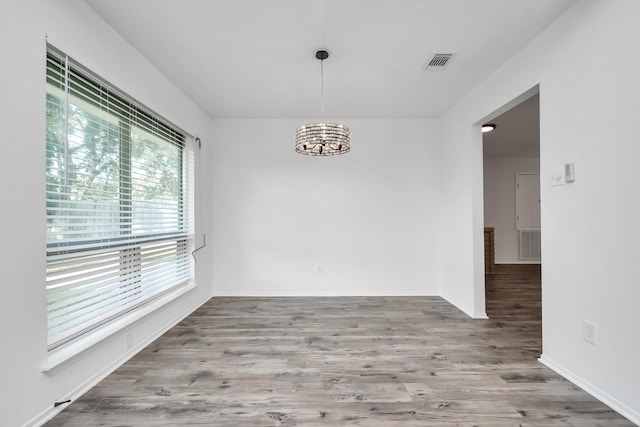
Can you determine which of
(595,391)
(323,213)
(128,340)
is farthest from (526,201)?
(128,340)

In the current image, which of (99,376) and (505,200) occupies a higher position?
(505,200)

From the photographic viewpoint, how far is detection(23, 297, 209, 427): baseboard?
63.7 inches

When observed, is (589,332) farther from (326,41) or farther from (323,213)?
(323,213)

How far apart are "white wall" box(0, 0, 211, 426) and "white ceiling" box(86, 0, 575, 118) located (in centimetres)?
40

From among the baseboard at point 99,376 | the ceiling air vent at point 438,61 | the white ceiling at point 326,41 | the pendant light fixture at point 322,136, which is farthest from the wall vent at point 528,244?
the baseboard at point 99,376

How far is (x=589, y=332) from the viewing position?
190cm

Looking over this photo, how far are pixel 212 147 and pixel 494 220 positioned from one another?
20.7 feet

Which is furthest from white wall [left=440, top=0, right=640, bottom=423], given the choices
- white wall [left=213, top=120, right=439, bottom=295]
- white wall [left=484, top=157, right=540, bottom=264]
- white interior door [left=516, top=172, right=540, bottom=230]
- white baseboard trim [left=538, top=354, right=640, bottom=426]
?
white interior door [left=516, top=172, right=540, bottom=230]

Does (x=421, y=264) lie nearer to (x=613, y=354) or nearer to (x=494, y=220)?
(x=613, y=354)

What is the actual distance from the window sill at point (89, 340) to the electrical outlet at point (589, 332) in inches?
128

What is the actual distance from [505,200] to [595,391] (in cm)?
580

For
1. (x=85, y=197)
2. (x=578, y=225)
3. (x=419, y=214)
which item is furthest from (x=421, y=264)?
(x=85, y=197)

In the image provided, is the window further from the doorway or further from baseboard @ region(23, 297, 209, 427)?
the doorway

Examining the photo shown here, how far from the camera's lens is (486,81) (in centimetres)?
303
